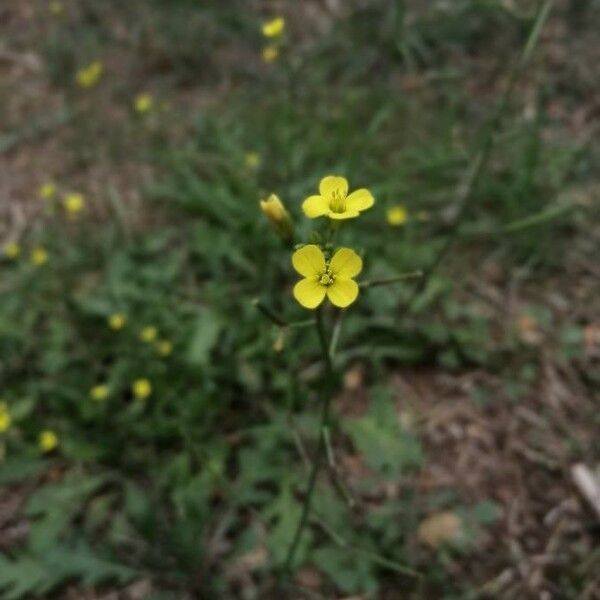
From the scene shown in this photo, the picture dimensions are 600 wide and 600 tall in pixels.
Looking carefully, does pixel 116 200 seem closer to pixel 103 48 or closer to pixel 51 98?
pixel 51 98

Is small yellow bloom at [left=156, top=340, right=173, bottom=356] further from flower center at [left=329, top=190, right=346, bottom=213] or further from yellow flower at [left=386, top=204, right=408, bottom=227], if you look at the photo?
flower center at [left=329, top=190, right=346, bottom=213]

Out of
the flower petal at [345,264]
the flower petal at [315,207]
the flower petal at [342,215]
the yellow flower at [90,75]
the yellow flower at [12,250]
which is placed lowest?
the yellow flower at [12,250]

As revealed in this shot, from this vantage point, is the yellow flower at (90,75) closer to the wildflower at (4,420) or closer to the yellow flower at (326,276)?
the wildflower at (4,420)

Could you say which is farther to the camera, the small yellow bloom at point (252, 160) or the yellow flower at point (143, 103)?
the yellow flower at point (143, 103)

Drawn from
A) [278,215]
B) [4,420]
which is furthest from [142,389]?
[278,215]

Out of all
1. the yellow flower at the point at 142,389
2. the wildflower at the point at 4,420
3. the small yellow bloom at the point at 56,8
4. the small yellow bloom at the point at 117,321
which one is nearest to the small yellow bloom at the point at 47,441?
the wildflower at the point at 4,420

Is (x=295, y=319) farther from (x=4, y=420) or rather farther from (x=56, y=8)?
(x=56, y=8)
